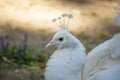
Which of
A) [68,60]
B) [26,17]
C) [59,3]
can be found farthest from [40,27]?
[68,60]

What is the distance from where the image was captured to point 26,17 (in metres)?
6.04

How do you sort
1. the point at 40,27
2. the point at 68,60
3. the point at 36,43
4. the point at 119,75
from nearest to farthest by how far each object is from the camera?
the point at 119,75 → the point at 68,60 → the point at 36,43 → the point at 40,27

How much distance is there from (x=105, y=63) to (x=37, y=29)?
3.20 m

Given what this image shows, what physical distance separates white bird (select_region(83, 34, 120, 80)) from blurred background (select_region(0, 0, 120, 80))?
1755mm

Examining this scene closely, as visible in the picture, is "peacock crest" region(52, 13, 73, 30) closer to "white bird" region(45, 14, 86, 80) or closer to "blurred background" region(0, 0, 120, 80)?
"white bird" region(45, 14, 86, 80)

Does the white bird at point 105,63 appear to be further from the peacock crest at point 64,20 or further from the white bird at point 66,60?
the peacock crest at point 64,20

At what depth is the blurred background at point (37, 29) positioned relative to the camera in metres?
4.69

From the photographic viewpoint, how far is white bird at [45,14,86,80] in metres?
2.70

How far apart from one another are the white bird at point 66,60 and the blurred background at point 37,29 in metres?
1.71

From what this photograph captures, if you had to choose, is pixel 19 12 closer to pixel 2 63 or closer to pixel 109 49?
pixel 2 63

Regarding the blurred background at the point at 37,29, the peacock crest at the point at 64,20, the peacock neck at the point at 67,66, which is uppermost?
the blurred background at the point at 37,29

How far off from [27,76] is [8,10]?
189cm

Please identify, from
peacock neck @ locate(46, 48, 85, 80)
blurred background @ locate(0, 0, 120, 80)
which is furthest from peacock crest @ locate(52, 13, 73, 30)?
blurred background @ locate(0, 0, 120, 80)

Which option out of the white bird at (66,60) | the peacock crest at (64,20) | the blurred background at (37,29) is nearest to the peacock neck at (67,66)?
the white bird at (66,60)
